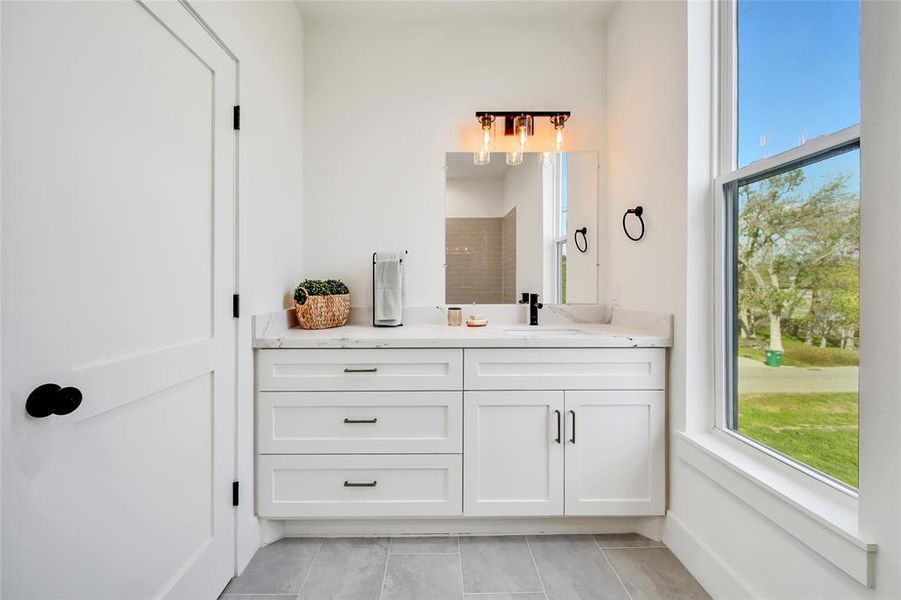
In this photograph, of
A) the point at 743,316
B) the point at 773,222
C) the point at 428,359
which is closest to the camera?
the point at 773,222

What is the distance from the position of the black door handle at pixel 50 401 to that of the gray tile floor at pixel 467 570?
3.44 feet

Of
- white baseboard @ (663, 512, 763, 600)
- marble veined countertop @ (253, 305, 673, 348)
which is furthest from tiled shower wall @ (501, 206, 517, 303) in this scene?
white baseboard @ (663, 512, 763, 600)

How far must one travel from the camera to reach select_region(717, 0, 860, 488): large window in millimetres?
1109

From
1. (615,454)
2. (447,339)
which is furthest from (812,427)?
(447,339)

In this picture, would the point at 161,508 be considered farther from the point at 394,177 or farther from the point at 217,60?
the point at 394,177

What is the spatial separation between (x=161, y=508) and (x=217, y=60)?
57.6 inches

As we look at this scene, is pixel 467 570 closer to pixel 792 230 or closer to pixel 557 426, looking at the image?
pixel 557 426

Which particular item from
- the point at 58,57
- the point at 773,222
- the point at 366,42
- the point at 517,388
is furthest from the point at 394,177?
the point at 773,222

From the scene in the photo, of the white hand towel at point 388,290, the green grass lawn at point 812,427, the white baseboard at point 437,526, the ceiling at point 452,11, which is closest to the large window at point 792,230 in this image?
the green grass lawn at point 812,427

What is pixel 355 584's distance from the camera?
153 cm

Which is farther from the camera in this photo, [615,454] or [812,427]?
[615,454]

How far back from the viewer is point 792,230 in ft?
4.21

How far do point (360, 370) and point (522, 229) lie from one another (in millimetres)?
1252

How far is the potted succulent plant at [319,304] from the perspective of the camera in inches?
79.6
